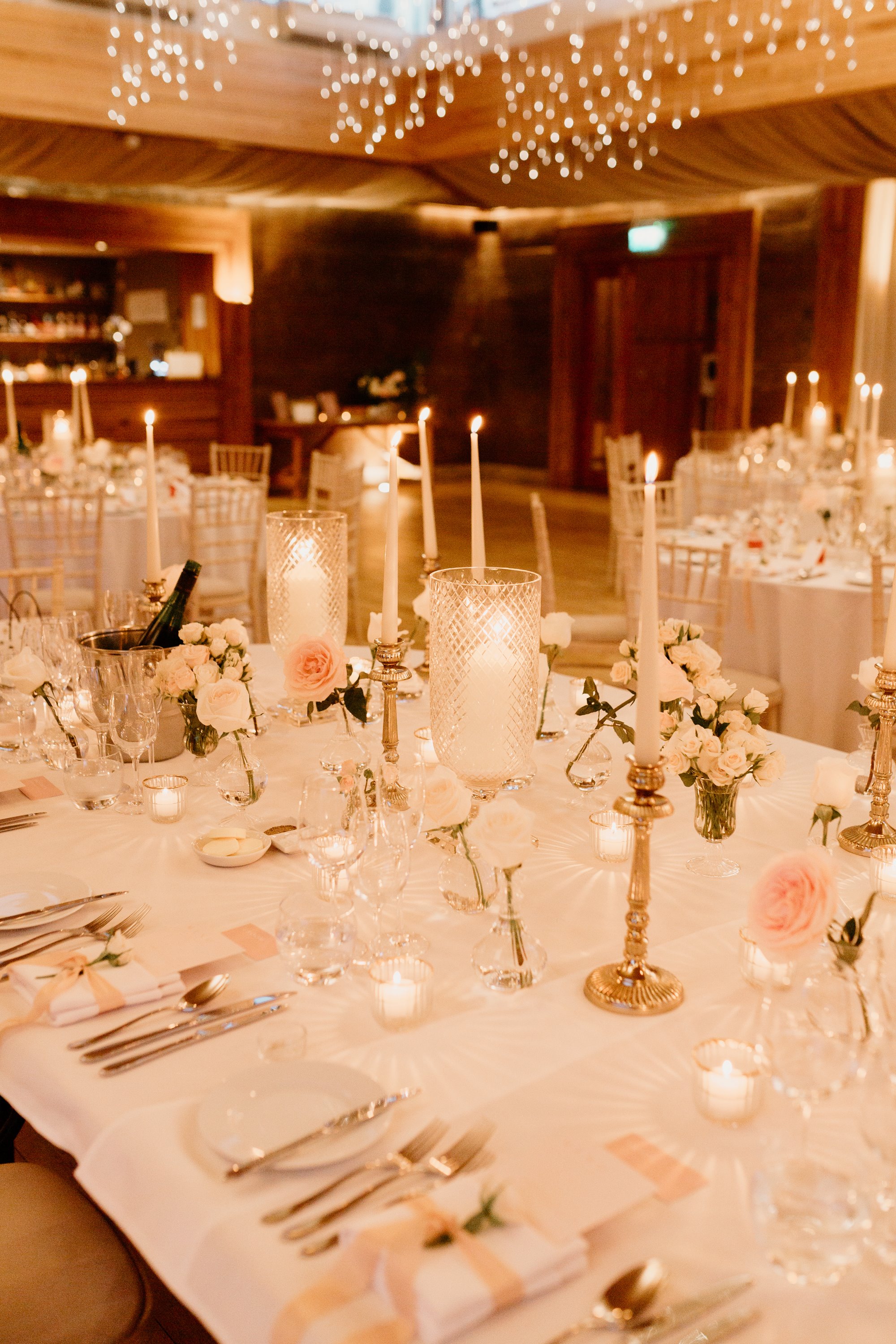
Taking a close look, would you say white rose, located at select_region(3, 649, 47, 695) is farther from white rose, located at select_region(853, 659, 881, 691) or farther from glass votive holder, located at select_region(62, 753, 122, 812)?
white rose, located at select_region(853, 659, 881, 691)

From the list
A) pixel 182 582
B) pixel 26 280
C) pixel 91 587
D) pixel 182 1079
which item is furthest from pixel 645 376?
pixel 182 1079

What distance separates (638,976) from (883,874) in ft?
1.41

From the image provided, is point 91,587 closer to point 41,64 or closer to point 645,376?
point 41,64

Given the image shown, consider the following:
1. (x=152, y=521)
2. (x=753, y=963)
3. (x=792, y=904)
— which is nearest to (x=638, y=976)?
(x=753, y=963)

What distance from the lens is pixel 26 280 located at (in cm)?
1184

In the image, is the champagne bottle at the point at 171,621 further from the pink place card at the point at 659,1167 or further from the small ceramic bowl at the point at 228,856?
the pink place card at the point at 659,1167

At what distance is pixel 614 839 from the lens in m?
1.62

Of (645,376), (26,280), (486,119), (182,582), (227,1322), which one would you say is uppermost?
(486,119)

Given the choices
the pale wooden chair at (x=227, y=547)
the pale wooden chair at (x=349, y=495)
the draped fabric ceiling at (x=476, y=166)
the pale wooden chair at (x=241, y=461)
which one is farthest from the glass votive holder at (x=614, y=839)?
the draped fabric ceiling at (x=476, y=166)

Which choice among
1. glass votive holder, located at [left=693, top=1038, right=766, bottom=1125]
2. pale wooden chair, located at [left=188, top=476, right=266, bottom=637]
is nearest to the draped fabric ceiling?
pale wooden chair, located at [left=188, top=476, right=266, bottom=637]

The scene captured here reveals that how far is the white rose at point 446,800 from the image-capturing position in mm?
1354

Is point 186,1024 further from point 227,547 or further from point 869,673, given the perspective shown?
point 227,547

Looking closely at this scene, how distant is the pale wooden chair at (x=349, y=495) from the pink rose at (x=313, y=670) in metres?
3.77

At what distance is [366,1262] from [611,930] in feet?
2.07
